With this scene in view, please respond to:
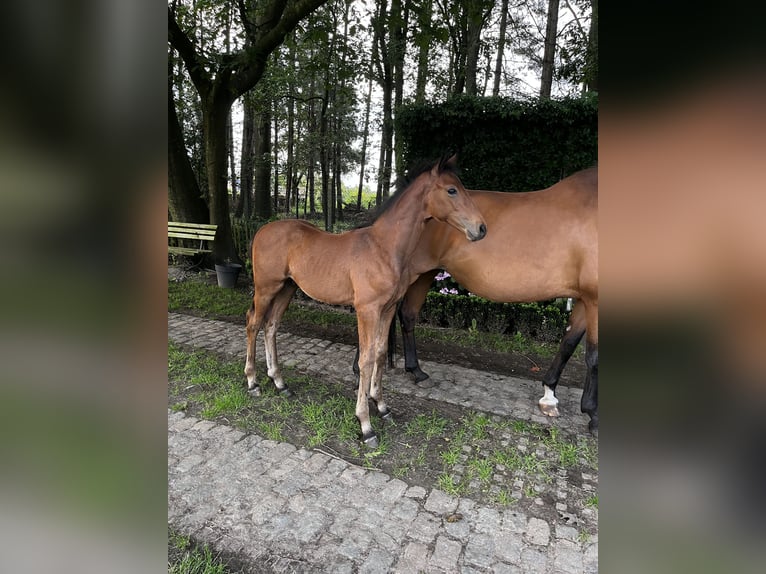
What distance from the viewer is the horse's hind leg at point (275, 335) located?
3771 mm

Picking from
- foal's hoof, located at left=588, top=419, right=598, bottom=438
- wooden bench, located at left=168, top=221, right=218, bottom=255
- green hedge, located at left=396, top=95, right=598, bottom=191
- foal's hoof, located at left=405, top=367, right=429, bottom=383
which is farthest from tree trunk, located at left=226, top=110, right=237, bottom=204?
foal's hoof, located at left=588, top=419, right=598, bottom=438

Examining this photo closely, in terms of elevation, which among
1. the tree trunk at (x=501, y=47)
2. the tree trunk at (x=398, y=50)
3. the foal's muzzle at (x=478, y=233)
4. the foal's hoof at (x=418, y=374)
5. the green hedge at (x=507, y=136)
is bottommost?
the foal's hoof at (x=418, y=374)

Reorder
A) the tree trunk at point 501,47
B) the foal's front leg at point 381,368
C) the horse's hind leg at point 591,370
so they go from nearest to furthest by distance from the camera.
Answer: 1. the horse's hind leg at point 591,370
2. the foal's front leg at point 381,368
3. the tree trunk at point 501,47

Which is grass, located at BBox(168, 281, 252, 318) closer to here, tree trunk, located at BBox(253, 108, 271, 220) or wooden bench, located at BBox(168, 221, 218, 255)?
wooden bench, located at BBox(168, 221, 218, 255)

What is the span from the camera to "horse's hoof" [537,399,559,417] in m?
3.49

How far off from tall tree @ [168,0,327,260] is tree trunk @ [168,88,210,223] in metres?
0.52

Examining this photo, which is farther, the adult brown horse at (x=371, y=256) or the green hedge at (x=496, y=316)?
the green hedge at (x=496, y=316)

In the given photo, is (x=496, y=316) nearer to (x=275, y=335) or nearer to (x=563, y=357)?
(x=563, y=357)

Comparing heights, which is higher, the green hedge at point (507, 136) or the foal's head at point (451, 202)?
the green hedge at point (507, 136)

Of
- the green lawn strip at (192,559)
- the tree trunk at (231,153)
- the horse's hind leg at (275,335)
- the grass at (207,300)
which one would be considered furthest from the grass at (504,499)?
the tree trunk at (231,153)

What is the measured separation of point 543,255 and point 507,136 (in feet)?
10.0

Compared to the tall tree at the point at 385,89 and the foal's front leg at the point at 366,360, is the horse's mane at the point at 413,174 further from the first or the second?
the tall tree at the point at 385,89
